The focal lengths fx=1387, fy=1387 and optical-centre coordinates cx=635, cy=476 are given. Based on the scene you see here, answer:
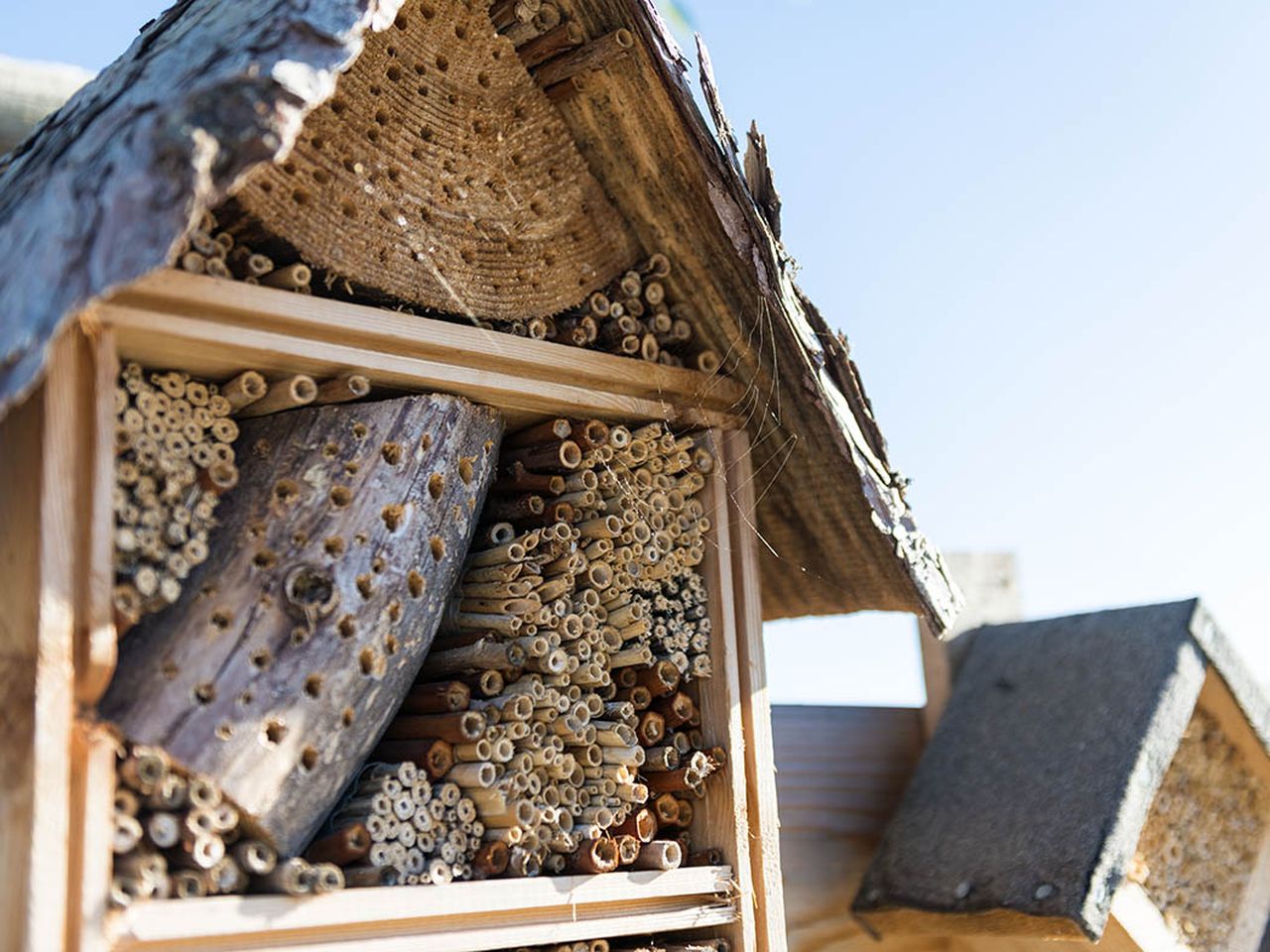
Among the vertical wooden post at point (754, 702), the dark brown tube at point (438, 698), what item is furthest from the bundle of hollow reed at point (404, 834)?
the vertical wooden post at point (754, 702)

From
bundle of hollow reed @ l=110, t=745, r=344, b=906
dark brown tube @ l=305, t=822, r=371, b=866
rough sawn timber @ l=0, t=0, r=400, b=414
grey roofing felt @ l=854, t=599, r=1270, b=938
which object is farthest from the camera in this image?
grey roofing felt @ l=854, t=599, r=1270, b=938

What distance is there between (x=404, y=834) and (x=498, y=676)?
33 cm

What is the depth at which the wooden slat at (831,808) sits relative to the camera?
10.5ft

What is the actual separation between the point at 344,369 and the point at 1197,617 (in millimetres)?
2097

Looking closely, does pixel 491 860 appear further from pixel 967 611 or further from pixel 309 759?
pixel 967 611

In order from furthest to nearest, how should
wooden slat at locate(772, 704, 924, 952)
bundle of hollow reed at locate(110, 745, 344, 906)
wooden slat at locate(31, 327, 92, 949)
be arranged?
wooden slat at locate(772, 704, 924, 952), bundle of hollow reed at locate(110, 745, 344, 906), wooden slat at locate(31, 327, 92, 949)

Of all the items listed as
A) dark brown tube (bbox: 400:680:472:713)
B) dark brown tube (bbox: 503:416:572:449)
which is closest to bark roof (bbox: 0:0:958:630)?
dark brown tube (bbox: 503:416:572:449)

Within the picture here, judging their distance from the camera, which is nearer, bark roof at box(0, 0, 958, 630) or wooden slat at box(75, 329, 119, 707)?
bark roof at box(0, 0, 958, 630)

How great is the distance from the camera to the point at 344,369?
2.10 m

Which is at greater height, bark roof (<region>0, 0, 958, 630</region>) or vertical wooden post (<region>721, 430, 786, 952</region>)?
bark roof (<region>0, 0, 958, 630</region>)

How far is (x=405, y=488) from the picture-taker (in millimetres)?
2137

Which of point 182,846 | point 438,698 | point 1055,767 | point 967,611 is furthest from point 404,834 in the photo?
point 967,611

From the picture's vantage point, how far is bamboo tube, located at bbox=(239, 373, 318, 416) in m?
2.05

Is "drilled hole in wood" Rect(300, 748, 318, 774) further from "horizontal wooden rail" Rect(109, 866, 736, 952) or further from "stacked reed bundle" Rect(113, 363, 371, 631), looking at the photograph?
"stacked reed bundle" Rect(113, 363, 371, 631)
